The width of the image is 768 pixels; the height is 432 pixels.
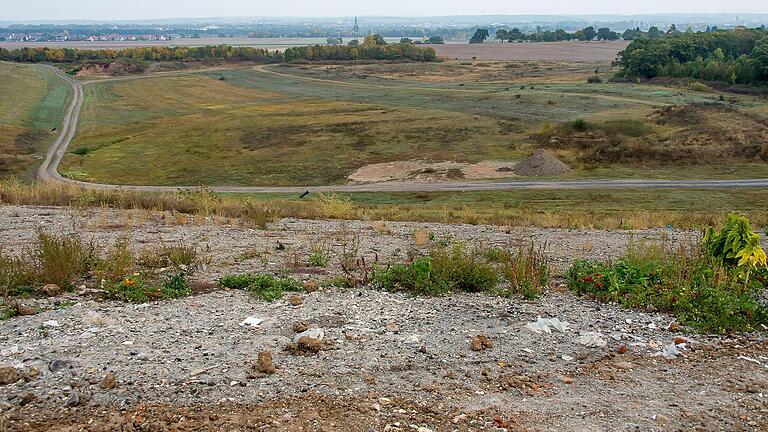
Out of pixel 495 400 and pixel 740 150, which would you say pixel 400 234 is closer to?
pixel 495 400

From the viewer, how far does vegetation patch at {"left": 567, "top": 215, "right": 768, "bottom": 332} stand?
34.3ft

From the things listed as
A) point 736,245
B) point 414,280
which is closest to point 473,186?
point 414,280

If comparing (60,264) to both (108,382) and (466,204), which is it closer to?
(108,382)

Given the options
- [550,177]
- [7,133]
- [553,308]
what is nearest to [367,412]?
[553,308]

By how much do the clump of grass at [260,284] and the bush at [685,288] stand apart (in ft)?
18.1

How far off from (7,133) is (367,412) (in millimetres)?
73595

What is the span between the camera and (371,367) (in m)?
8.88

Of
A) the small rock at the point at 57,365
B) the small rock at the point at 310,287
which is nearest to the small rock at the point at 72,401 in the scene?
the small rock at the point at 57,365

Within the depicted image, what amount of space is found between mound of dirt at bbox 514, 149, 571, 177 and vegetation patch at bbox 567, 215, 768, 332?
128 ft

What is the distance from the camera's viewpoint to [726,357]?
30.6 ft

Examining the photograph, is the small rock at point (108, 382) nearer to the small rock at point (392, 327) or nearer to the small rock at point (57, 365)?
the small rock at point (57, 365)

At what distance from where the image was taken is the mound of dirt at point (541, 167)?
169ft

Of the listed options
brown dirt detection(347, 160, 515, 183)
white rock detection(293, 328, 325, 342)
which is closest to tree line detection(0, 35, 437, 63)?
brown dirt detection(347, 160, 515, 183)

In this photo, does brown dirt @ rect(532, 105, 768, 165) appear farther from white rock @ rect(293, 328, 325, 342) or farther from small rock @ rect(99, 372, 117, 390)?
small rock @ rect(99, 372, 117, 390)
